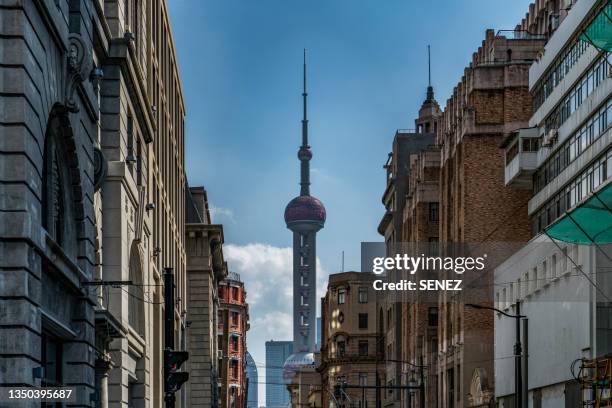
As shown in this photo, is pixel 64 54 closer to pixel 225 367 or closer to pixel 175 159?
pixel 175 159

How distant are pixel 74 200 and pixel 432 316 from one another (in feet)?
268

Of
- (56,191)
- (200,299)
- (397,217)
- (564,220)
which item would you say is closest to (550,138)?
(564,220)

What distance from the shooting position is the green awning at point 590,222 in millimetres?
47469

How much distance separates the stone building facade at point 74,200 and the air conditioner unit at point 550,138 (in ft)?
80.3

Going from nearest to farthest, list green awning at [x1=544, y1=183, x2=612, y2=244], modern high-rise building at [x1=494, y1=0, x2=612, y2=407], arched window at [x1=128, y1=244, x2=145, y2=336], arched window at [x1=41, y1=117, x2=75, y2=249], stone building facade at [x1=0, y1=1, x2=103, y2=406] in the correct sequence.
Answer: stone building facade at [x1=0, y1=1, x2=103, y2=406], arched window at [x1=41, y1=117, x2=75, y2=249], arched window at [x1=128, y1=244, x2=145, y2=336], green awning at [x1=544, y1=183, x2=612, y2=244], modern high-rise building at [x1=494, y1=0, x2=612, y2=407]

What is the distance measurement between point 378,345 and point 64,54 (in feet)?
429

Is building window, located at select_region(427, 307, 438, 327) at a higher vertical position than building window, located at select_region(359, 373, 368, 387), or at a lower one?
higher

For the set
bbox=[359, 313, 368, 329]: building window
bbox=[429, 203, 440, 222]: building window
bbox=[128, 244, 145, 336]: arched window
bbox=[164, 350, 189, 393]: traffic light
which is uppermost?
bbox=[429, 203, 440, 222]: building window

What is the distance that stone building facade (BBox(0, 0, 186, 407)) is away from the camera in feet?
74.1

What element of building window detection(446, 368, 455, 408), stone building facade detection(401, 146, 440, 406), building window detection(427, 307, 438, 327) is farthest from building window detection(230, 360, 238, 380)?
building window detection(446, 368, 455, 408)

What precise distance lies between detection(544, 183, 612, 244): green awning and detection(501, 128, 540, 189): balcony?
→ 2306 centimetres

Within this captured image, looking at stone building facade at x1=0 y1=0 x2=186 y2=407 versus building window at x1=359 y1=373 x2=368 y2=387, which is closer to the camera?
stone building facade at x1=0 y1=0 x2=186 y2=407

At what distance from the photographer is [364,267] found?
7662 cm

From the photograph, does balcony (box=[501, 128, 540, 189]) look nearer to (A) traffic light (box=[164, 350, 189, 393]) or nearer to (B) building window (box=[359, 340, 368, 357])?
(A) traffic light (box=[164, 350, 189, 393])
